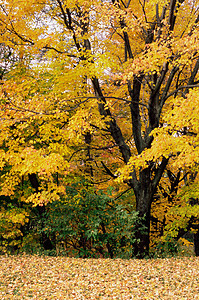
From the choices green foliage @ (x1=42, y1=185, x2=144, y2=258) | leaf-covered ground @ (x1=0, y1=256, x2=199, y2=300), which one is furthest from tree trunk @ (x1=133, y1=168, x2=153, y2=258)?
leaf-covered ground @ (x1=0, y1=256, x2=199, y2=300)

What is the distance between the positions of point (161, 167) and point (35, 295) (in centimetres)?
581

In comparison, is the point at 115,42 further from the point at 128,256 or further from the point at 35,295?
the point at 35,295

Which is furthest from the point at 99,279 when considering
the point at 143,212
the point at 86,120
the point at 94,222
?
the point at 86,120

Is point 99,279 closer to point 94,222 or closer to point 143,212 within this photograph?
point 94,222

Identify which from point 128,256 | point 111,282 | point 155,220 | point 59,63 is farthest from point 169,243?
point 59,63

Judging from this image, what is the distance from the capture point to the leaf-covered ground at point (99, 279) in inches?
228

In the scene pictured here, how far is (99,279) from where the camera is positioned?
6.64m

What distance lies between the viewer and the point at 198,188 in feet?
35.2

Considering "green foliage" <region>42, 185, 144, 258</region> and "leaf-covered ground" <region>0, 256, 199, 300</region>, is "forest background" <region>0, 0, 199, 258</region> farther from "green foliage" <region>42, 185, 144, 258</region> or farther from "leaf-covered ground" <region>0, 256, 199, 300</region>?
"leaf-covered ground" <region>0, 256, 199, 300</region>

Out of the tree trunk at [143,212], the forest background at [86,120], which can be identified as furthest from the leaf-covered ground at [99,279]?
the forest background at [86,120]

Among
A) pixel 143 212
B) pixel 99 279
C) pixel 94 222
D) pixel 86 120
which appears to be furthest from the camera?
pixel 86 120

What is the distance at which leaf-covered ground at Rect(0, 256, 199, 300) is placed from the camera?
228 inches

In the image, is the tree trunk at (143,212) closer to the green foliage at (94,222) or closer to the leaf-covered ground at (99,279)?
the green foliage at (94,222)

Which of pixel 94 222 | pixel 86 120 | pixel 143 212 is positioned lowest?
pixel 94 222
